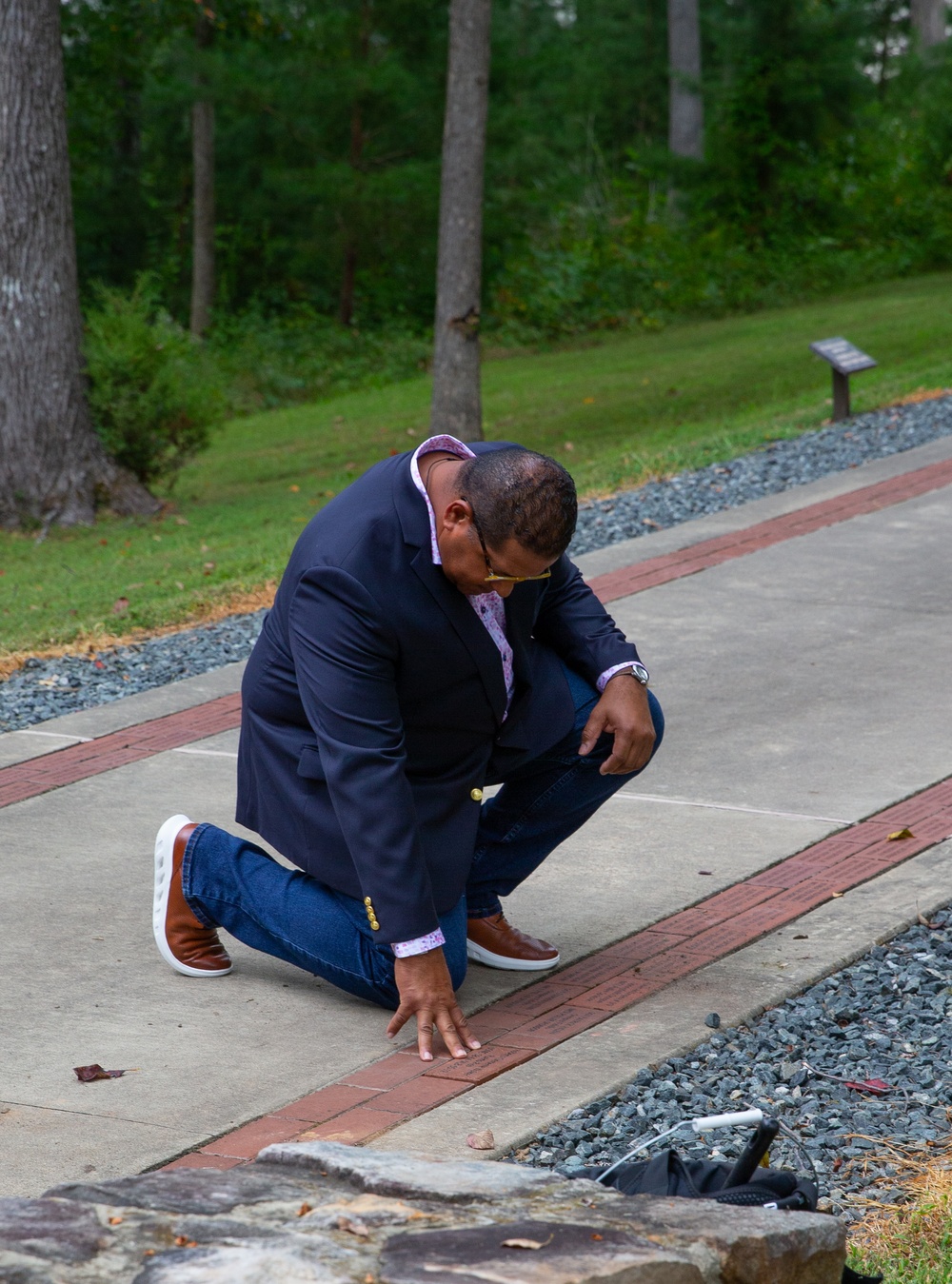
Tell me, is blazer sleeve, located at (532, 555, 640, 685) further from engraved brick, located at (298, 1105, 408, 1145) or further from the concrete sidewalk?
engraved brick, located at (298, 1105, 408, 1145)

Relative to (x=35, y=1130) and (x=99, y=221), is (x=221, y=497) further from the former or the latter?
(x=99, y=221)

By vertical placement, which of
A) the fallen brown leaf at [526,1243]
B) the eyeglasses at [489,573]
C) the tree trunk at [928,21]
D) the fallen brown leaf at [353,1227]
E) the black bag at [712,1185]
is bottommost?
the black bag at [712,1185]

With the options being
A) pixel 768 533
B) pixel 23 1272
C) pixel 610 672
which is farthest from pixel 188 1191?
pixel 768 533

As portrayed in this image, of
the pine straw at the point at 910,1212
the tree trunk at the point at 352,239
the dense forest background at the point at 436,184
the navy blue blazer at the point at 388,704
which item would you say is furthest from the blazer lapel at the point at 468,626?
the tree trunk at the point at 352,239

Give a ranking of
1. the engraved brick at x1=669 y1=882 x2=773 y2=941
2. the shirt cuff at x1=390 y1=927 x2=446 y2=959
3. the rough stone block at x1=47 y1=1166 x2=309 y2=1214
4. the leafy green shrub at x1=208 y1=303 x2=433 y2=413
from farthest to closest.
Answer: the leafy green shrub at x1=208 y1=303 x2=433 y2=413
the engraved brick at x1=669 y1=882 x2=773 y2=941
the shirt cuff at x1=390 y1=927 x2=446 y2=959
the rough stone block at x1=47 y1=1166 x2=309 y2=1214

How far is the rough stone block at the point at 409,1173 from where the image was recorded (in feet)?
7.19

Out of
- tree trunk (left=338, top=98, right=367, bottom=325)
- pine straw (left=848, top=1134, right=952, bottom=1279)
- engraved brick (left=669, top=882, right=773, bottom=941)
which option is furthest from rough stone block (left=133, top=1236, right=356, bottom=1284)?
tree trunk (left=338, top=98, right=367, bottom=325)

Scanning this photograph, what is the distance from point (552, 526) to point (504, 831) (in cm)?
98

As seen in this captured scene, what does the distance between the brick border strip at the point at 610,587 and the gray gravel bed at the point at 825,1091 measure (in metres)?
2.64

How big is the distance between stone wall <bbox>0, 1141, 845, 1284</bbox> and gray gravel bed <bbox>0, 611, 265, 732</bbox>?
156 inches

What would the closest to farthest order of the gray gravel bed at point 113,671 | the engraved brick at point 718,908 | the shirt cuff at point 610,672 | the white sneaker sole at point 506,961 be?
the shirt cuff at point 610,672 < the white sneaker sole at point 506,961 < the engraved brick at point 718,908 < the gray gravel bed at point 113,671

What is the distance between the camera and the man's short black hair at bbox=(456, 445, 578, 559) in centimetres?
304

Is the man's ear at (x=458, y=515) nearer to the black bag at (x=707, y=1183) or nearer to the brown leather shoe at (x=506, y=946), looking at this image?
the brown leather shoe at (x=506, y=946)

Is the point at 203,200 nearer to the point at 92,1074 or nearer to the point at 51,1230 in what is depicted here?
the point at 92,1074
